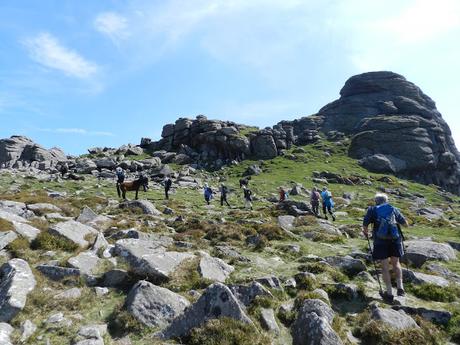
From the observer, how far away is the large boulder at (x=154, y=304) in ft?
31.8

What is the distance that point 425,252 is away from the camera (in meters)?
17.0

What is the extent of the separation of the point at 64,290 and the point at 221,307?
4746 millimetres

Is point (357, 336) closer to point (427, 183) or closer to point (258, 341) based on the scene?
point (258, 341)

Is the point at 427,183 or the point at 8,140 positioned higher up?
the point at 8,140

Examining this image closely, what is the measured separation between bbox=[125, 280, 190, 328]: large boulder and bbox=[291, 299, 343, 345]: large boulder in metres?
3.01

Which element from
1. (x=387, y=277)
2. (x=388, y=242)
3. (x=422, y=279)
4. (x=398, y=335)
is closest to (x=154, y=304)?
(x=398, y=335)

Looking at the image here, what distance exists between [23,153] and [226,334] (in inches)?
4574

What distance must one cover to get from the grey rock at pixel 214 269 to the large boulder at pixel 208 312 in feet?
7.95

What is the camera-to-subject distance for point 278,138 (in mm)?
134500

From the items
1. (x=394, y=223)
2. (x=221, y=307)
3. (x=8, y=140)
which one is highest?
(x=8, y=140)

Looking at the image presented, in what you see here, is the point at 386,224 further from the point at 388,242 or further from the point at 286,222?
the point at 286,222

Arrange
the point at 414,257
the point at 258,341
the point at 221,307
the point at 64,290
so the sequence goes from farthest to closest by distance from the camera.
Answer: the point at 414,257
the point at 64,290
the point at 221,307
the point at 258,341

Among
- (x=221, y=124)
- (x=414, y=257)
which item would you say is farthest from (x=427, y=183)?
(x=414, y=257)

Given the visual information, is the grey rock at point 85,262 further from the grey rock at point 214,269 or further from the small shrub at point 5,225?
the small shrub at point 5,225
